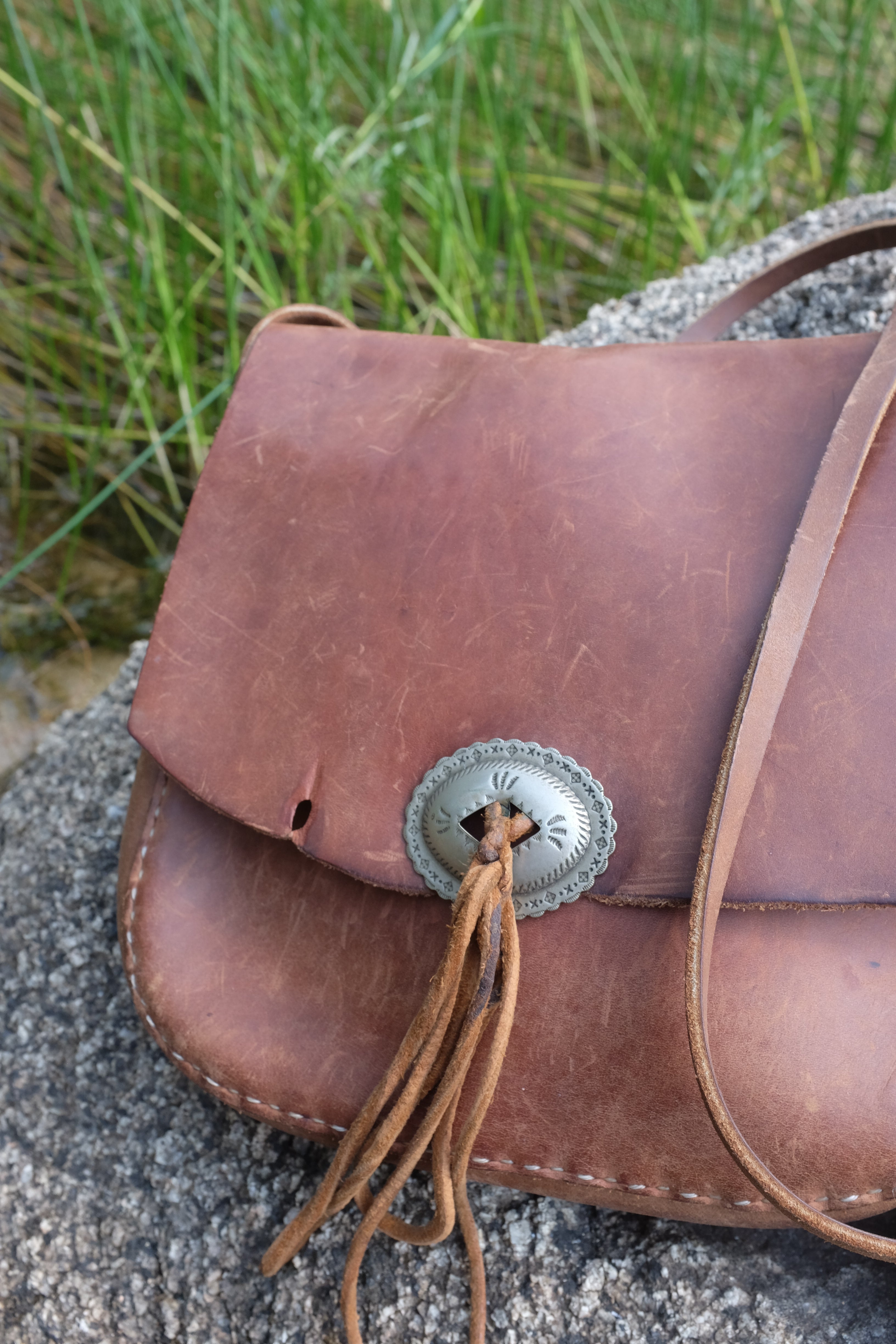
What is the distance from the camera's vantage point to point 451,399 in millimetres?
897

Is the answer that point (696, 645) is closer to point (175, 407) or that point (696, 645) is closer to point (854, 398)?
point (854, 398)

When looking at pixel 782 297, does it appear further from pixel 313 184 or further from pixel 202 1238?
pixel 202 1238

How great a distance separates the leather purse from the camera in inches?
28.1

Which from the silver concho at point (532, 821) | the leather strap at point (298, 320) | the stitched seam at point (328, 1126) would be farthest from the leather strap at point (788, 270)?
the stitched seam at point (328, 1126)

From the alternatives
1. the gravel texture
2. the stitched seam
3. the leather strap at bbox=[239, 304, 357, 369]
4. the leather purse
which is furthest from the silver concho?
the leather strap at bbox=[239, 304, 357, 369]

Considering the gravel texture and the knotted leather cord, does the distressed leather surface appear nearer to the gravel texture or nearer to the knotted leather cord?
the knotted leather cord

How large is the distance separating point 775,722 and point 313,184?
1.59 meters

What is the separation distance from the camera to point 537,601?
0.80 meters

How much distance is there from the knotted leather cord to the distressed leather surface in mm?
Answer: 79

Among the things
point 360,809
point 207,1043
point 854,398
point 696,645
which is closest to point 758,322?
point 854,398

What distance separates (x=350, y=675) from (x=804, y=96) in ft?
5.06

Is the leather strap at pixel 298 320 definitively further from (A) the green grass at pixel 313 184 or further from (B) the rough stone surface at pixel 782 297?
(A) the green grass at pixel 313 184

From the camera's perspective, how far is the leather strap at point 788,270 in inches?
40.4

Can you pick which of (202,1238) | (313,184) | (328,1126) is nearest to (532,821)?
(328,1126)
